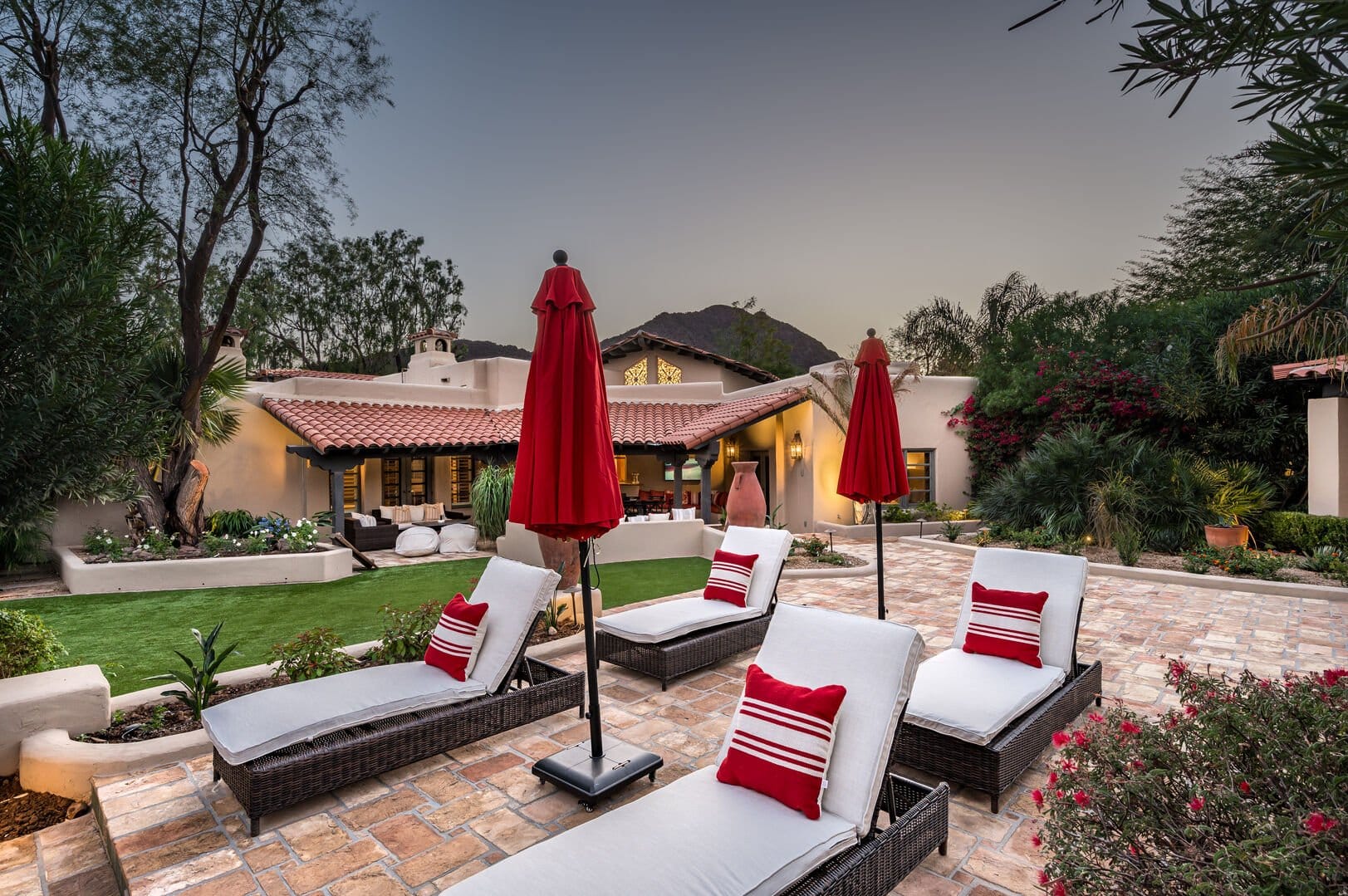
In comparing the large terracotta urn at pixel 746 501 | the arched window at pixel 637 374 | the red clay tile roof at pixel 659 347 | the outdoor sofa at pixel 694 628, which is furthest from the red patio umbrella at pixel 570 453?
the arched window at pixel 637 374

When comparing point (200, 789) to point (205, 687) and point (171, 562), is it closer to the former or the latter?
point (205, 687)

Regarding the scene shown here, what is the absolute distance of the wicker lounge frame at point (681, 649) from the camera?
17.9ft

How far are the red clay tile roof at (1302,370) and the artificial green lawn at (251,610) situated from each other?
35.3 feet

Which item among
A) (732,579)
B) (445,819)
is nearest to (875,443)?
(732,579)

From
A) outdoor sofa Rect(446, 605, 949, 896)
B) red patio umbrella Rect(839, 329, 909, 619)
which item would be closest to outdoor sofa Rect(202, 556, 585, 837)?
outdoor sofa Rect(446, 605, 949, 896)

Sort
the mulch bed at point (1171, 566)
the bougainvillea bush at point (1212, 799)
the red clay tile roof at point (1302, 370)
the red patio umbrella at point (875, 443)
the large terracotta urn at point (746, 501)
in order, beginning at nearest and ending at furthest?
the bougainvillea bush at point (1212, 799), the red patio umbrella at point (875, 443), the mulch bed at point (1171, 566), the red clay tile roof at point (1302, 370), the large terracotta urn at point (746, 501)

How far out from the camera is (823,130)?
566 inches

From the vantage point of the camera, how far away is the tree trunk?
1186 centimetres

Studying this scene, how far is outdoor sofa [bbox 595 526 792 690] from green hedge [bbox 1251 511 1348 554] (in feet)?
33.1

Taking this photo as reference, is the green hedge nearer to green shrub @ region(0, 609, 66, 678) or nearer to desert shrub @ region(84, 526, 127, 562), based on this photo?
green shrub @ region(0, 609, 66, 678)

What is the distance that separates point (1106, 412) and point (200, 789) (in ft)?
55.2

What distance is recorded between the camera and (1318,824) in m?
1.73

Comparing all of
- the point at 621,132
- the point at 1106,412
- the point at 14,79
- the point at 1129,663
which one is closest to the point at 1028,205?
the point at 1106,412

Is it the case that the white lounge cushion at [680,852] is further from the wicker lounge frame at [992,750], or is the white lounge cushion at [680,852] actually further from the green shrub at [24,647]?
the green shrub at [24,647]
